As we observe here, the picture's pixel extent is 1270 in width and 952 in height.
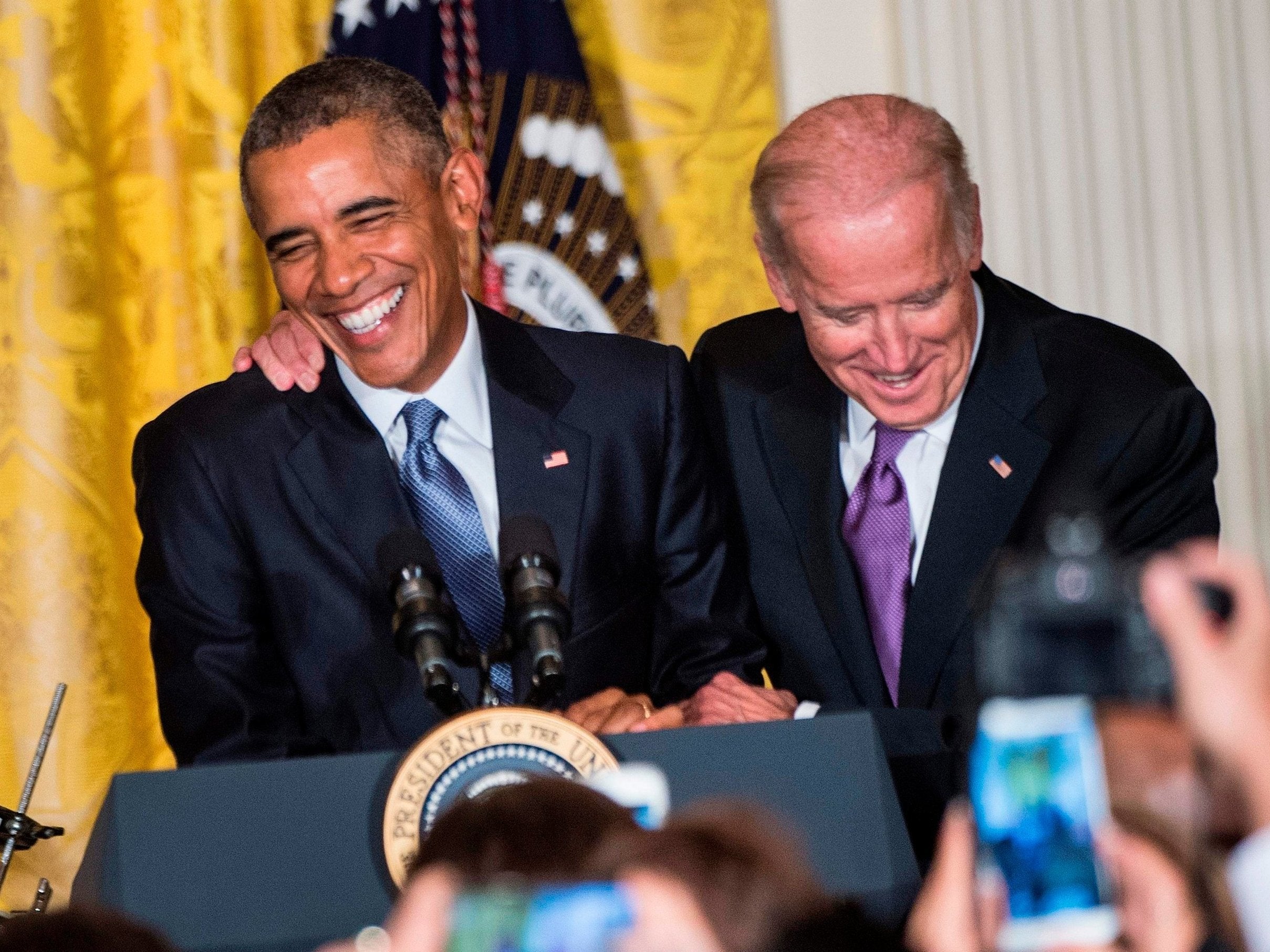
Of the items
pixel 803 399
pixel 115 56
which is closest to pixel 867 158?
pixel 803 399

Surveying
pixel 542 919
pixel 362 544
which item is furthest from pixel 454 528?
pixel 542 919

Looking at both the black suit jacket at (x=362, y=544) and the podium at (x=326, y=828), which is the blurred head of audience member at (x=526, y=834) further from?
the black suit jacket at (x=362, y=544)

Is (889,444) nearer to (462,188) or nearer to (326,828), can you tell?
(462,188)

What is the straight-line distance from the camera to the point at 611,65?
4.08 metres

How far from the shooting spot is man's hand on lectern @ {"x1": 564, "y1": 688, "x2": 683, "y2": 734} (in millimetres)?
2199

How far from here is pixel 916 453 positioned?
8.79ft

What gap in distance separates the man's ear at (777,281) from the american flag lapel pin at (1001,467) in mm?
393

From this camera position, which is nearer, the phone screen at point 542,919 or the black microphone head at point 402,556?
the phone screen at point 542,919

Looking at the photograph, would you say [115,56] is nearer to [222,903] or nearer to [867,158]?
[867,158]

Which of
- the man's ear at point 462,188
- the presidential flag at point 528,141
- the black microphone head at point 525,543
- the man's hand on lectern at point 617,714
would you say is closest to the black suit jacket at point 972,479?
the man's hand on lectern at point 617,714

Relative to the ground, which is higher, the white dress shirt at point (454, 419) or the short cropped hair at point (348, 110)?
the short cropped hair at point (348, 110)

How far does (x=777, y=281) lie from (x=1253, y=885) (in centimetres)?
185

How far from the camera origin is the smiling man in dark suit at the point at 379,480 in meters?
2.48

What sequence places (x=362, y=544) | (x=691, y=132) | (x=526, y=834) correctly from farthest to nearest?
(x=691, y=132) → (x=362, y=544) → (x=526, y=834)
